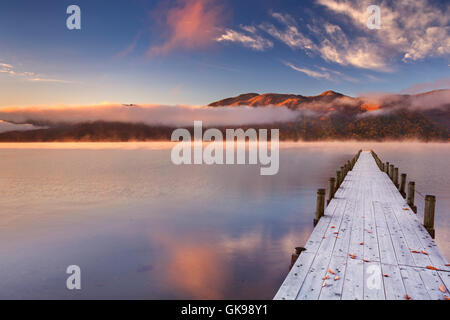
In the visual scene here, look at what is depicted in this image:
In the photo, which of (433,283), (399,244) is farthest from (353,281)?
(399,244)

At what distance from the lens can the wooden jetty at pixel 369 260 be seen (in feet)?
17.8

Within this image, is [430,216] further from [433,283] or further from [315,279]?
[315,279]

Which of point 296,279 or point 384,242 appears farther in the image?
point 384,242

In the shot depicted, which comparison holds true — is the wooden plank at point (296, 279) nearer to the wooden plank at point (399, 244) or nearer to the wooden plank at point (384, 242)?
the wooden plank at point (384, 242)

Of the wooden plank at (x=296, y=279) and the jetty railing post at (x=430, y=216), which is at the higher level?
the jetty railing post at (x=430, y=216)

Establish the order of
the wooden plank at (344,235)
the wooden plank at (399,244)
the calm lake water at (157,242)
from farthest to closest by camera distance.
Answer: the calm lake water at (157,242) → the wooden plank at (344,235) → the wooden plank at (399,244)

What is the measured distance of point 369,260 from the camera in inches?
269

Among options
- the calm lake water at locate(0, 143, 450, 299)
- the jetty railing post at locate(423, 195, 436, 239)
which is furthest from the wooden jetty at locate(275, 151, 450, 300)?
the calm lake water at locate(0, 143, 450, 299)

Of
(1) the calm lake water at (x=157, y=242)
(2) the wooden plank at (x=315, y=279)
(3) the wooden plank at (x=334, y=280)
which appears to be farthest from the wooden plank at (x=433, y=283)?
(1) the calm lake water at (x=157, y=242)

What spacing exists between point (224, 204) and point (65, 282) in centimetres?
1535

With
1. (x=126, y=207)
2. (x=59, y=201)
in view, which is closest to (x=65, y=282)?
(x=126, y=207)

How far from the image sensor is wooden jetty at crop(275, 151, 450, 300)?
5.43 m

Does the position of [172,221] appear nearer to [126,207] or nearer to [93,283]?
[126,207]

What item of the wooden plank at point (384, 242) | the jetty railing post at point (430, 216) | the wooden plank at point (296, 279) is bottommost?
the wooden plank at point (296, 279)
